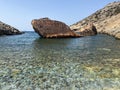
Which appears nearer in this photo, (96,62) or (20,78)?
(20,78)

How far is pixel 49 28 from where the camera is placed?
46.8m

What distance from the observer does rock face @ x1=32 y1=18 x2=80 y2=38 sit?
4675cm

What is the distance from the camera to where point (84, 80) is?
13.4m

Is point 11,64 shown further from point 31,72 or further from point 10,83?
point 10,83

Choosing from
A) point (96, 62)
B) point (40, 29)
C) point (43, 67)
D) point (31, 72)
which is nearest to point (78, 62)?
point (96, 62)

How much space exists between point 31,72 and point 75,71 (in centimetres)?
289

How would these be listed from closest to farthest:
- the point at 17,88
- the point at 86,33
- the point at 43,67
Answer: the point at 17,88 → the point at 43,67 → the point at 86,33

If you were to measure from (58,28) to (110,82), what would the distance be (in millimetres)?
35267

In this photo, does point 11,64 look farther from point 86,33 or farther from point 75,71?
point 86,33

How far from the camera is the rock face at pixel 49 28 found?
4675cm

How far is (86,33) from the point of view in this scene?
6150 centimetres

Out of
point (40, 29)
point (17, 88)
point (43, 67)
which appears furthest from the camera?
point (40, 29)

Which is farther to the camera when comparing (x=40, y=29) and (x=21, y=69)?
(x=40, y=29)

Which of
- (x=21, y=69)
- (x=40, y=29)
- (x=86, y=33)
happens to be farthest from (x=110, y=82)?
(x=86, y=33)
